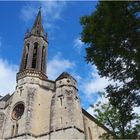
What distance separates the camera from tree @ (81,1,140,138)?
1143cm

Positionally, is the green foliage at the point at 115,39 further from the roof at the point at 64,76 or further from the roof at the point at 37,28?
the roof at the point at 37,28

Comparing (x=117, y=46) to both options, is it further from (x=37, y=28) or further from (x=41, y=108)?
(x=37, y=28)

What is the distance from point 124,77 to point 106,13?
333 centimetres

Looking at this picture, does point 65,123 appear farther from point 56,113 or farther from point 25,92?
point 25,92

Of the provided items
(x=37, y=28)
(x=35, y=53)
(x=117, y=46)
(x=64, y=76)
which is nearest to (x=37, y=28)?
(x=37, y=28)

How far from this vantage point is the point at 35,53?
Answer: 113 feet

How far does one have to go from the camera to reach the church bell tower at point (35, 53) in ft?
105

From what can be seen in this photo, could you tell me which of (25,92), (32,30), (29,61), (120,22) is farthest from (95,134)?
(120,22)

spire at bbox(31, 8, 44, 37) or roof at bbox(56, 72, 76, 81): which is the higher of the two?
spire at bbox(31, 8, 44, 37)

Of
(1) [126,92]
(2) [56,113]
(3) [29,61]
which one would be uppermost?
(3) [29,61]

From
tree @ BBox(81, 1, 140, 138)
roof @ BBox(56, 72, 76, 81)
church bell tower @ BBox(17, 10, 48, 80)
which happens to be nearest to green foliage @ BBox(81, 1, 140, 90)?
tree @ BBox(81, 1, 140, 138)

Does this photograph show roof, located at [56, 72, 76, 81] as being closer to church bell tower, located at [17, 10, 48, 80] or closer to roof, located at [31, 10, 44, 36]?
church bell tower, located at [17, 10, 48, 80]

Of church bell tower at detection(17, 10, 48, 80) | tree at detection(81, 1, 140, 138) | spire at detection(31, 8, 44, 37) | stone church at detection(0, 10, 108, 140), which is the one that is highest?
spire at detection(31, 8, 44, 37)

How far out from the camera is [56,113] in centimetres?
2716
